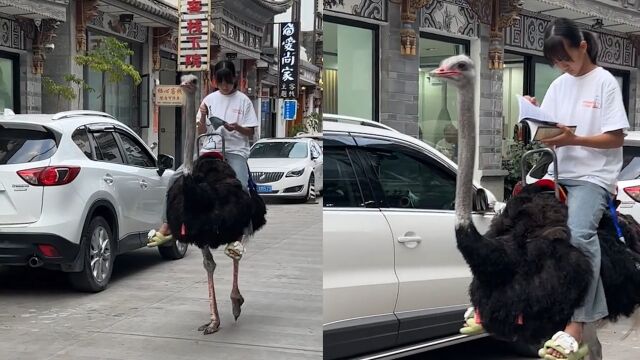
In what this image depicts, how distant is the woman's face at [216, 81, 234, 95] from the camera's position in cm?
235

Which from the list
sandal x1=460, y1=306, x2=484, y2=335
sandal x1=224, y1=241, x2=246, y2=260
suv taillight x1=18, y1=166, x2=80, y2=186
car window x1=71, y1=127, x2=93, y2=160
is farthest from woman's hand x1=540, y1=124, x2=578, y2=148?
suv taillight x1=18, y1=166, x2=80, y2=186

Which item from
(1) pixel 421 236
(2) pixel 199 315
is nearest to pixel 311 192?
(1) pixel 421 236

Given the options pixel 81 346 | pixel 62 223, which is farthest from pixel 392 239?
pixel 62 223

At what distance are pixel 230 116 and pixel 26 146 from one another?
1.79 metres

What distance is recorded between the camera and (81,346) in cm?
318

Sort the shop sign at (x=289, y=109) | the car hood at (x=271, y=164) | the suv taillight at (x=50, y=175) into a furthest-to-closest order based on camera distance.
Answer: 1. the suv taillight at (x=50, y=175)
2. the car hood at (x=271, y=164)
3. the shop sign at (x=289, y=109)

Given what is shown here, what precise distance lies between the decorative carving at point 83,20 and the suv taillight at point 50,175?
129cm

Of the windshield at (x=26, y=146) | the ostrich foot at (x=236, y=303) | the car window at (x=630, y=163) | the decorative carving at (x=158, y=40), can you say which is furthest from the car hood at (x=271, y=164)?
the windshield at (x=26, y=146)

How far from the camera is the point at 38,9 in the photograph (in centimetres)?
276

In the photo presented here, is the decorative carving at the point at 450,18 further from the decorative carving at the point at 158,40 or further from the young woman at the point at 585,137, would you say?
the decorative carving at the point at 158,40

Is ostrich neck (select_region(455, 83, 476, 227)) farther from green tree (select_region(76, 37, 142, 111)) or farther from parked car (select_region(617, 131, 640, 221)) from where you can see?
green tree (select_region(76, 37, 142, 111))

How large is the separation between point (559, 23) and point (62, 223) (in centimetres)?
304

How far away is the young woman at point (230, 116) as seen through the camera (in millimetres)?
2346

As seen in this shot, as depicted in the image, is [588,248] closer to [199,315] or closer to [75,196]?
[199,315]
